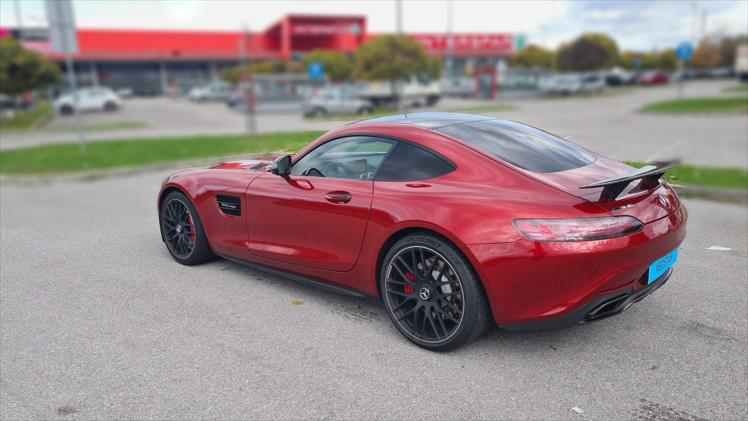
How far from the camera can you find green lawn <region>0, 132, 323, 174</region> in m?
11.6

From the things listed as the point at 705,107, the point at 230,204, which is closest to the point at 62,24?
the point at 230,204

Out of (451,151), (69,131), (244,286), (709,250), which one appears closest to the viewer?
(451,151)

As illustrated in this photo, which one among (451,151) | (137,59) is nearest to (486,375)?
(451,151)

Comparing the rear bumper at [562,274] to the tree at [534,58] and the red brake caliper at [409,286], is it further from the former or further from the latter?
the tree at [534,58]

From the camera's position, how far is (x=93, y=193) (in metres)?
Result: 9.16

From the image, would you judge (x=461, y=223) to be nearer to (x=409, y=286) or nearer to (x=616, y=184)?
(x=409, y=286)

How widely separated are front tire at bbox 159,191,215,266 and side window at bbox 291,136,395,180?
1290 mm

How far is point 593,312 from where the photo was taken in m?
3.09

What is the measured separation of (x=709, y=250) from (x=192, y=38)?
7513 cm

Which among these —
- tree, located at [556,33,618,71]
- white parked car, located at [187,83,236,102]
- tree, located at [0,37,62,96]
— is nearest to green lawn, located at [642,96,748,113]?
tree, located at [556,33,618,71]

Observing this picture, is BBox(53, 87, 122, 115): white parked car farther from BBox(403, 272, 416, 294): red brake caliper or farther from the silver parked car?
BBox(403, 272, 416, 294): red brake caliper

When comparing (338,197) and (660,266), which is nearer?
(660,266)

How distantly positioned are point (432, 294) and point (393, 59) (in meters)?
29.4

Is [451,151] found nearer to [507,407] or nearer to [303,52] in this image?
[507,407]
